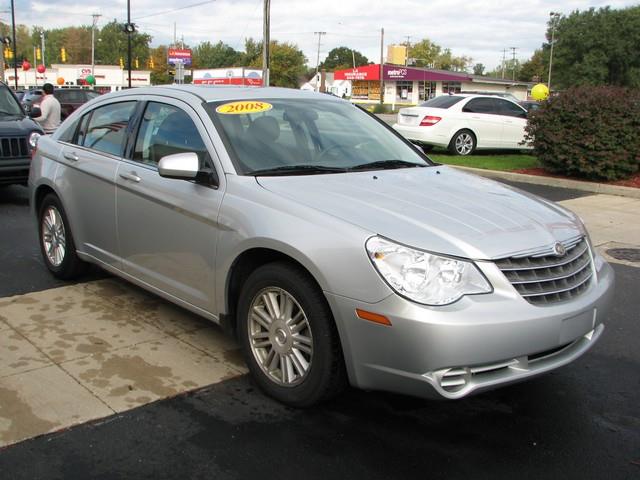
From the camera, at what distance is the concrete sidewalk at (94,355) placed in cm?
347

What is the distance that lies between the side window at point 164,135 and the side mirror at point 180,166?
175mm

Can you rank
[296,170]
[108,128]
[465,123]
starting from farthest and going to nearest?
[465,123], [108,128], [296,170]

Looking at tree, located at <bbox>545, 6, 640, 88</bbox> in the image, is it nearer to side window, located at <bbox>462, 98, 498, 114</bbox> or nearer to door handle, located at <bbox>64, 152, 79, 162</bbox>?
side window, located at <bbox>462, 98, 498, 114</bbox>

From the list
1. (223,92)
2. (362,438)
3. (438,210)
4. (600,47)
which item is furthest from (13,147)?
(600,47)

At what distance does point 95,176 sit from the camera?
192 inches

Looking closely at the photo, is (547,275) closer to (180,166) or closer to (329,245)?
(329,245)

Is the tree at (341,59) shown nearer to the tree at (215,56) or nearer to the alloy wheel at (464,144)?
the tree at (215,56)

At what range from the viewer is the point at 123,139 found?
477 centimetres

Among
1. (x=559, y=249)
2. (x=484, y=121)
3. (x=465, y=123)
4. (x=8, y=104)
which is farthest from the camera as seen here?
(x=484, y=121)

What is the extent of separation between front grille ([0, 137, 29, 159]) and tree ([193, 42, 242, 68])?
423ft

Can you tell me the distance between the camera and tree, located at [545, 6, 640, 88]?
258ft

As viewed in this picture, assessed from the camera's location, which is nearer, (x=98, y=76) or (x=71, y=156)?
(x=71, y=156)

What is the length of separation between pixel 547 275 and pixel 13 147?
8.48 metres

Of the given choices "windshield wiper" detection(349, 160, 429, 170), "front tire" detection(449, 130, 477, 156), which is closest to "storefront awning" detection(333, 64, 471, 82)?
"front tire" detection(449, 130, 477, 156)
